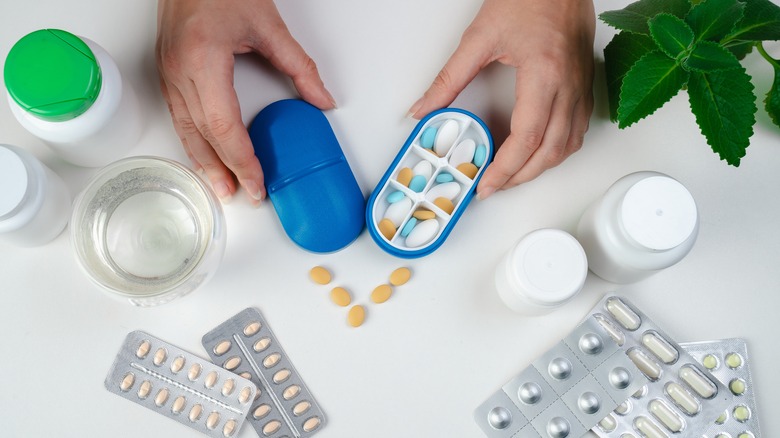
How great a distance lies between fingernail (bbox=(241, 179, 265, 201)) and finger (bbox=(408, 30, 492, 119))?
0.22 m

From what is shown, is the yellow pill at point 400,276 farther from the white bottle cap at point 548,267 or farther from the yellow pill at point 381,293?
the white bottle cap at point 548,267

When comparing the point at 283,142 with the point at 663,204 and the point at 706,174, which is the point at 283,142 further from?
the point at 706,174

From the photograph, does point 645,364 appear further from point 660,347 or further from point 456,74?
point 456,74

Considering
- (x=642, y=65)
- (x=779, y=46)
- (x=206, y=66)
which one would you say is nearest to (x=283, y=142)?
(x=206, y=66)

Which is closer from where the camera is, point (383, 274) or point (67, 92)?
point (67, 92)

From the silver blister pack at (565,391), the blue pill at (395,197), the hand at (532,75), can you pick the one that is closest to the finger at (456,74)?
the hand at (532,75)

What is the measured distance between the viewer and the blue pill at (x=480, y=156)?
0.78 metres

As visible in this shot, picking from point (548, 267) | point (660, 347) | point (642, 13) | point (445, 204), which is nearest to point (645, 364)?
point (660, 347)

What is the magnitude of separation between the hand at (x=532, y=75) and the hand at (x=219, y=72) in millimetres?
176

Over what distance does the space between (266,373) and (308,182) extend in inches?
9.1

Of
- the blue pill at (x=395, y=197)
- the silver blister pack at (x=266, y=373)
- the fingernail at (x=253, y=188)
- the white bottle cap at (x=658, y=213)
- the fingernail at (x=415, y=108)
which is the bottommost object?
the silver blister pack at (x=266, y=373)

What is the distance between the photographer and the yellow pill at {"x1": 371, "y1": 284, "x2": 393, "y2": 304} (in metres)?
Result: 0.77

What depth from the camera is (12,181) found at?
2.23ft

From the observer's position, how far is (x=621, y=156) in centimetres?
83
